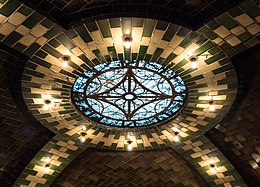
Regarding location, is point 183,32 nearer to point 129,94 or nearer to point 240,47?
point 240,47

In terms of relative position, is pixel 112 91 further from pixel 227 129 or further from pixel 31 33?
pixel 227 129

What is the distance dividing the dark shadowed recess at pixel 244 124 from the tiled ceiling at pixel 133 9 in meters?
1.29

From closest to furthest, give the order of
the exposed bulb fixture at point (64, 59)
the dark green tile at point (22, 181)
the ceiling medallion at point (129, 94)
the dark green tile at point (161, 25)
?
1. the dark green tile at point (161, 25)
2. the exposed bulb fixture at point (64, 59)
3. the ceiling medallion at point (129, 94)
4. the dark green tile at point (22, 181)

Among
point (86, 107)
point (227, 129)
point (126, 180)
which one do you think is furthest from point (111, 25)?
point (126, 180)

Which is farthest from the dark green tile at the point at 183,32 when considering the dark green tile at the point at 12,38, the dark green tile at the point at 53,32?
the dark green tile at the point at 12,38

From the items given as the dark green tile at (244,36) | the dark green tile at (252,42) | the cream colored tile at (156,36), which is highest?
the cream colored tile at (156,36)

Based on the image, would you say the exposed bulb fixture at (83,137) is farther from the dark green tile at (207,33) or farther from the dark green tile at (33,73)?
the dark green tile at (207,33)

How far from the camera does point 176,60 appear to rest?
5.91 m

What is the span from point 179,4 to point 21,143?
16.3 feet

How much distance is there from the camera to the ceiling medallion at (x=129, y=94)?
20.6 feet

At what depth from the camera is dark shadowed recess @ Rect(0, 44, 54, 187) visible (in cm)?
602

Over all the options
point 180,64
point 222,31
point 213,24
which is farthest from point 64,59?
point 222,31

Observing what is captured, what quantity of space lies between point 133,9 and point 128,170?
523 centimetres

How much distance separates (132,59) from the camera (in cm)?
592
